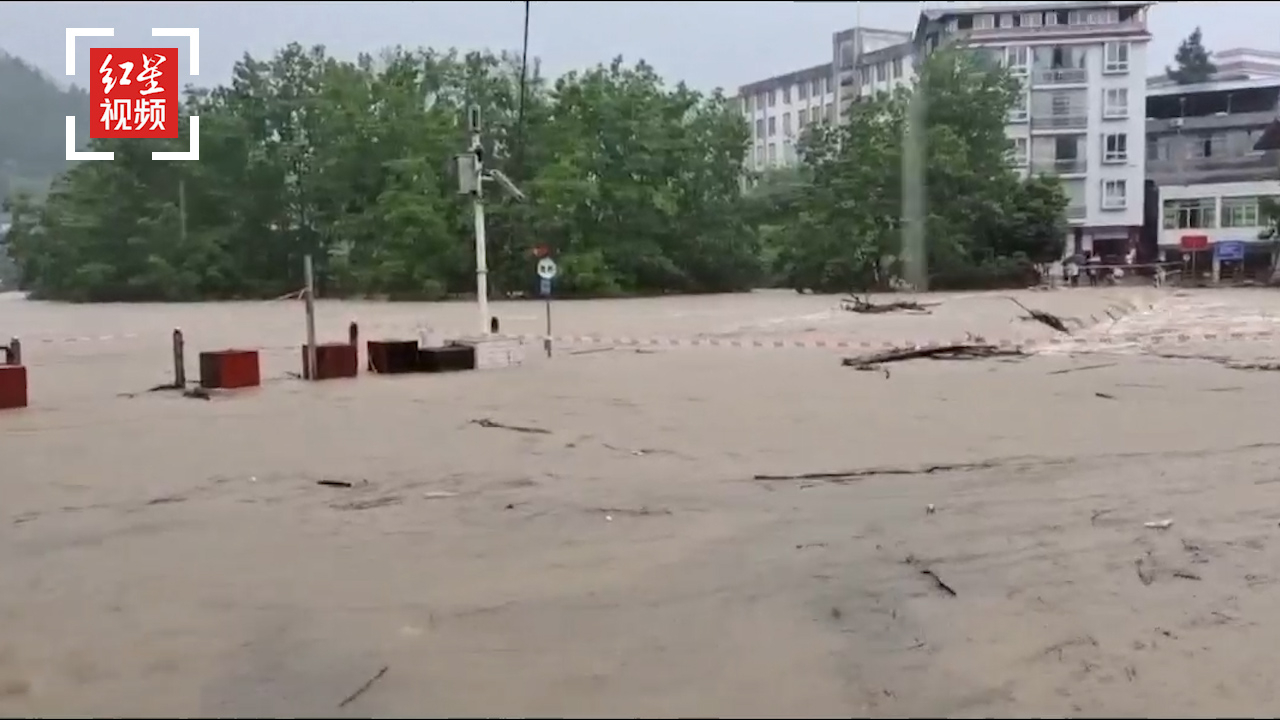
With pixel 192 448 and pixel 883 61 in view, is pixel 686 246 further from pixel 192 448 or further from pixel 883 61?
pixel 192 448

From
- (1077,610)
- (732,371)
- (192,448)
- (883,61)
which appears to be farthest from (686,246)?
(1077,610)

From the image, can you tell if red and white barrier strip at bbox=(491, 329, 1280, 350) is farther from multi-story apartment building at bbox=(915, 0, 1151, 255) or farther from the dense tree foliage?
multi-story apartment building at bbox=(915, 0, 1151, 255)

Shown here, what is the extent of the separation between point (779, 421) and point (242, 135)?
15.9 meters

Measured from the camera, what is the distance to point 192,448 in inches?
277

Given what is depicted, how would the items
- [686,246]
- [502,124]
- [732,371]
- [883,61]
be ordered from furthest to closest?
[686,246] → [502,124] → [883,61] → [732,371]

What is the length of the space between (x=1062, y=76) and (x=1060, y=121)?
1384mm

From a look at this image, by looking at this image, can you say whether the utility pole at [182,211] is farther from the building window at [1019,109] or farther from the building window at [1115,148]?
the building window at [1115,148]

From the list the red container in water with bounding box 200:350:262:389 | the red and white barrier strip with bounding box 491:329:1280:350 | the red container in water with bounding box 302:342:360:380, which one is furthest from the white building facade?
the red container in water with bounding box 200:350:262:389

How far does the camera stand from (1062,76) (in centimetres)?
3228

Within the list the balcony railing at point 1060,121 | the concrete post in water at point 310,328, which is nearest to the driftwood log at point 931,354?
the concrete post in water at point 310,328

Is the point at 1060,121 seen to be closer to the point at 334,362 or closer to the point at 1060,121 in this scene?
the point at 1060,121

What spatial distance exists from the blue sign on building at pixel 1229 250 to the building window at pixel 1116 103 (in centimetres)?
415

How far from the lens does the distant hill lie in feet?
32.3

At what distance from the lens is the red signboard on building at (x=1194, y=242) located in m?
29.9
